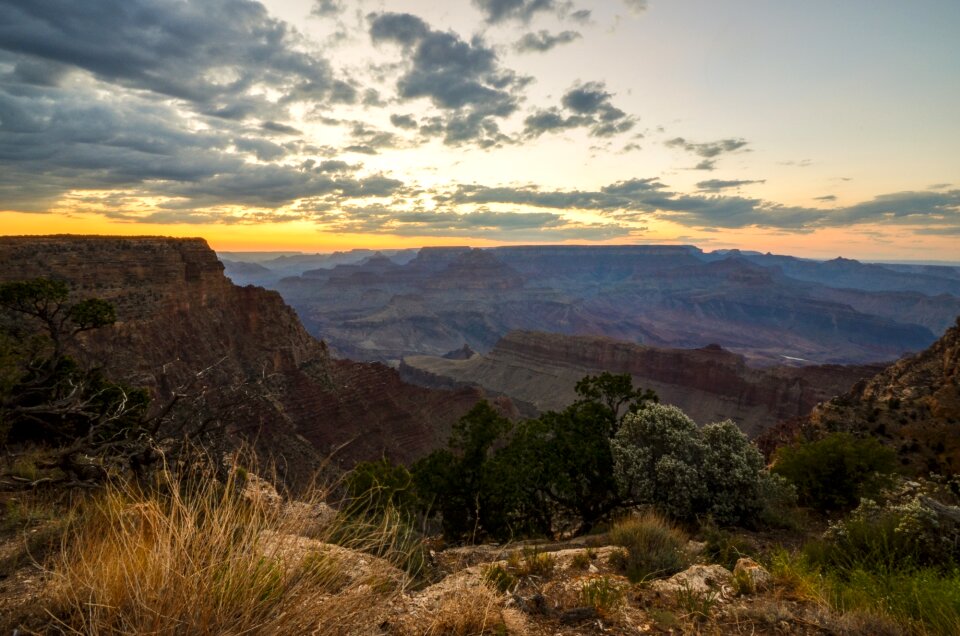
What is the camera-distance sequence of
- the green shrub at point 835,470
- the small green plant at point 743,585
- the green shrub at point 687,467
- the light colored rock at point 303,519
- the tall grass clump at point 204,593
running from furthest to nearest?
the green shrub at point 835,470 < the green shrub at point 687,467 < the small green plant at point 743,585 < the light colored rock at point 303,519 < the tall grass clump at point 204,593

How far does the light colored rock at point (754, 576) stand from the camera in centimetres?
500

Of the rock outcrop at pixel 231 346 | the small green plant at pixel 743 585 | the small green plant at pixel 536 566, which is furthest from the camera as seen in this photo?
the rock outcrop at pixel 231 346

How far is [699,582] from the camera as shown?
546 centimetres

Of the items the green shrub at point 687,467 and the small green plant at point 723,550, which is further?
the green shrub at point 687,467

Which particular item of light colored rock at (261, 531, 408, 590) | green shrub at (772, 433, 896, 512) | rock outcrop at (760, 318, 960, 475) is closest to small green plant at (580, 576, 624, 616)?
light colored rock at (261, 531, 408, 590)

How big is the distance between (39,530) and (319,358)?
5551cm

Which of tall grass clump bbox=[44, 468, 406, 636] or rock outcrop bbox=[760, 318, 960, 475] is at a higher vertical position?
tall grass clump bbox=[44, 468, 406, 636]

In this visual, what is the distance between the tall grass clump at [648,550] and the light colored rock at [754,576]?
0.93 m

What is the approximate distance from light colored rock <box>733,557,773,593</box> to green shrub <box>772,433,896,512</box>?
10.5m

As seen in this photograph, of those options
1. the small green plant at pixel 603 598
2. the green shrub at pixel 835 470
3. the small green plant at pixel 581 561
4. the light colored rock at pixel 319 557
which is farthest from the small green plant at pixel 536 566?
the green shrub at pixel 835 470

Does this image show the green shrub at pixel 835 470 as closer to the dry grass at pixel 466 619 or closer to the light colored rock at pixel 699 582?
the light colored rock at pixel 699 582

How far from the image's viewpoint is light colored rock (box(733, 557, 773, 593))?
16.4 feet

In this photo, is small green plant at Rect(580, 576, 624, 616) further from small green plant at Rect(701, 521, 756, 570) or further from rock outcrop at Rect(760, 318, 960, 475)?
rock outcrop at Rect(760, 318, 960, 475)

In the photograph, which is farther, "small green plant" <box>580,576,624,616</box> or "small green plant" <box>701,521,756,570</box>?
"small green plant" <box>701,521,756,570</box>
